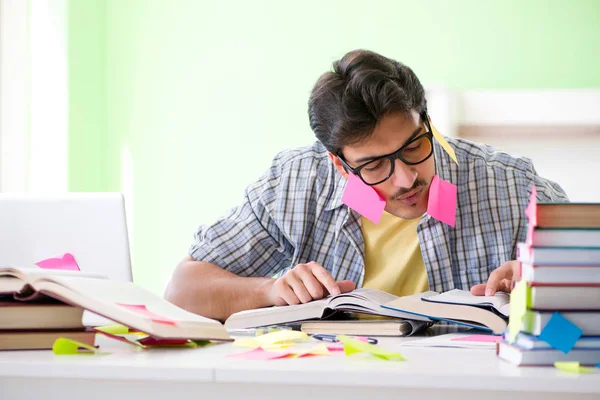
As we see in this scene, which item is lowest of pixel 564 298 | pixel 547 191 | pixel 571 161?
pixel 564 298

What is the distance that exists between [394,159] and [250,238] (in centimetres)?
52

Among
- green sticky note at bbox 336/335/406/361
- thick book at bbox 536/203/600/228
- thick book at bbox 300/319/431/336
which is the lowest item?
thick book at bbox 300/319/431/336

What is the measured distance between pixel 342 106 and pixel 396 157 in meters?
0.16

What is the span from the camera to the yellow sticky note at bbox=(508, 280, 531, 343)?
0.82 m

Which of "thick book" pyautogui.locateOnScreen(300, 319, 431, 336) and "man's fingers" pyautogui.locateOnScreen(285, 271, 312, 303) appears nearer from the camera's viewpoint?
"thick book" pyautogui.locateOnScreen(300, 319, 431, 336)

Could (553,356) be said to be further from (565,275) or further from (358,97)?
(358,97)

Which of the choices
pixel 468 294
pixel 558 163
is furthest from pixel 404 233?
pixel 558 163

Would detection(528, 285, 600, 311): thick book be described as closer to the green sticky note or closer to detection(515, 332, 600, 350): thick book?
detection(515, 332, 600, 350): thick book

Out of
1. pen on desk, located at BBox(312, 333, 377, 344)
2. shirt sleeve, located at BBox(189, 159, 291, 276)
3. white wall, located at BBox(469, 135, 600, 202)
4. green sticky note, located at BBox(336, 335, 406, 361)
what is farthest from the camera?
white wall, located at BBox(469, 135, 600, 202)

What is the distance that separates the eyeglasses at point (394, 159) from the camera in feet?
5.49

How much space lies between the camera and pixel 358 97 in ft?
5.55

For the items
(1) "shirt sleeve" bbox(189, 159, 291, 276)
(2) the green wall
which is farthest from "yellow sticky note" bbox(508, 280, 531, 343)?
(2) the green wall

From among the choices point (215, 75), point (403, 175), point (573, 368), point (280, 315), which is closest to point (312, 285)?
point (280, 315)

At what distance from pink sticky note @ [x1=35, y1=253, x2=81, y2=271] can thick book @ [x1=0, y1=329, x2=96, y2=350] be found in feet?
1.39
